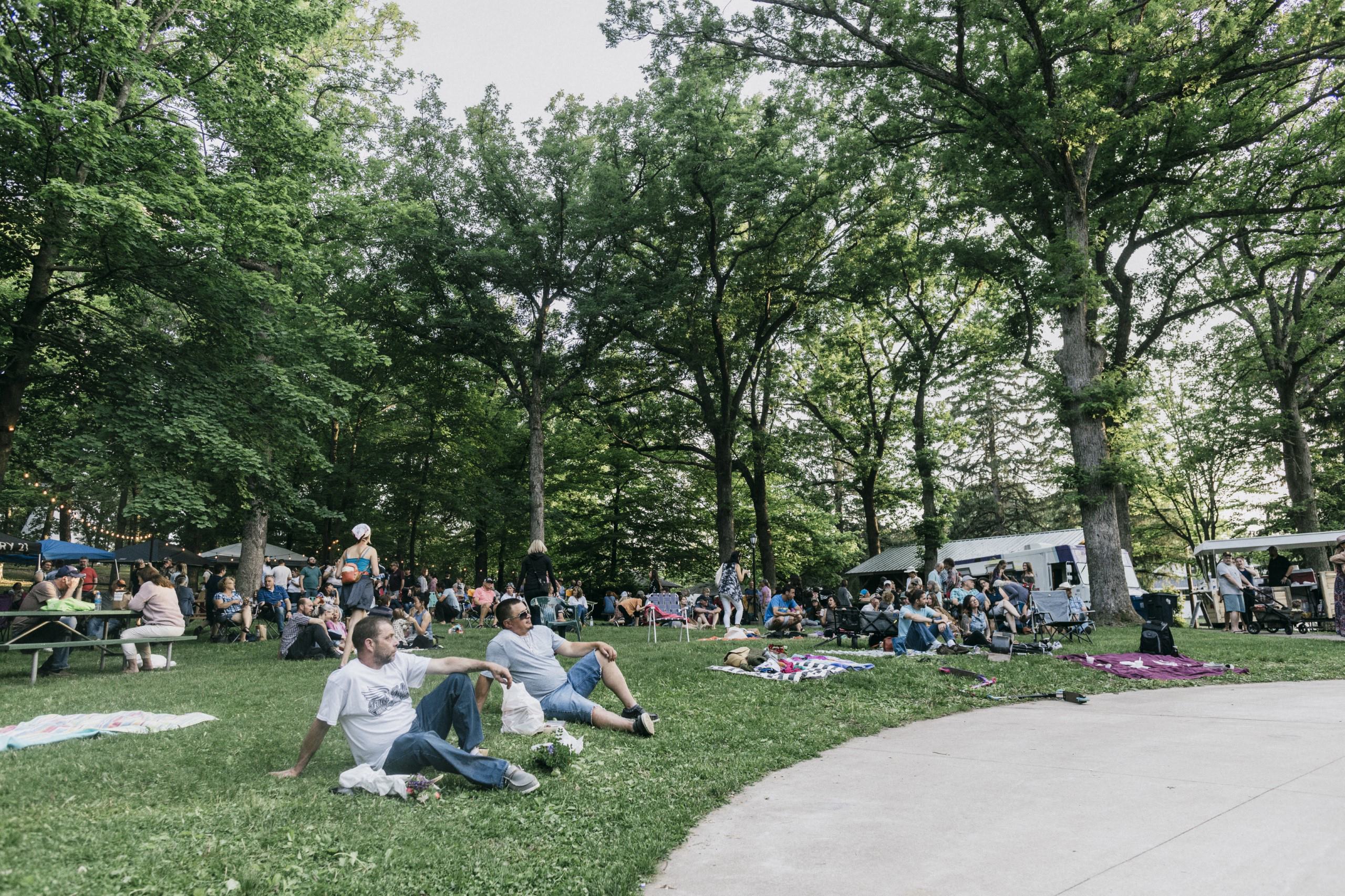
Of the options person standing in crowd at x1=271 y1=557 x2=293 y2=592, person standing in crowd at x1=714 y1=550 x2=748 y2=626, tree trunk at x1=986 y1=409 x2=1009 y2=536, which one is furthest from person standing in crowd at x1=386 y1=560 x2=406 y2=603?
tree trunk at x1=986 y1=409 x2=1009 y2=536

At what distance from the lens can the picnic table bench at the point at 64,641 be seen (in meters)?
8.62

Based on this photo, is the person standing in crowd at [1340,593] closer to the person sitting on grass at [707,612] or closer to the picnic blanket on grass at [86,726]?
the person sitting on grass at [707,612]

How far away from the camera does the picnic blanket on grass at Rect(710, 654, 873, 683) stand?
356 inches

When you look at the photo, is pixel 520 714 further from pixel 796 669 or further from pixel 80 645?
pixel 80 645

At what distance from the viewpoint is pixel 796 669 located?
9297 mm

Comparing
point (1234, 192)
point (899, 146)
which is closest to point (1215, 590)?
point (1234, 192)

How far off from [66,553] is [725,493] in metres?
18.7

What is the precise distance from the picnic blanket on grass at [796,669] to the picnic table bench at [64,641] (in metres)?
7.33

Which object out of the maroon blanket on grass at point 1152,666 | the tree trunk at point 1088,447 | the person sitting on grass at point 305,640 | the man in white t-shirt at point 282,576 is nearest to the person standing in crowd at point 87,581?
the man in white t-shirt at point 282,576

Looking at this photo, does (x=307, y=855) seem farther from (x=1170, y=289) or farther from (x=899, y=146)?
(x=1170, y=289)

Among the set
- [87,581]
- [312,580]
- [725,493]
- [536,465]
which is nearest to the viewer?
[87,581]

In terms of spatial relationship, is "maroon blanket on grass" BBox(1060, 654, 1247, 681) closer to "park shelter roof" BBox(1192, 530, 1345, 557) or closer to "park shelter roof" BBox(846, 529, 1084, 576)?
"park shelter roof" BBox(1192, 530, 1345, 557)

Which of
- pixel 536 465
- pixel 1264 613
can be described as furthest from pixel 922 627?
pixel 536 465

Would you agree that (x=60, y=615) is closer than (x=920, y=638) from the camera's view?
Yes
